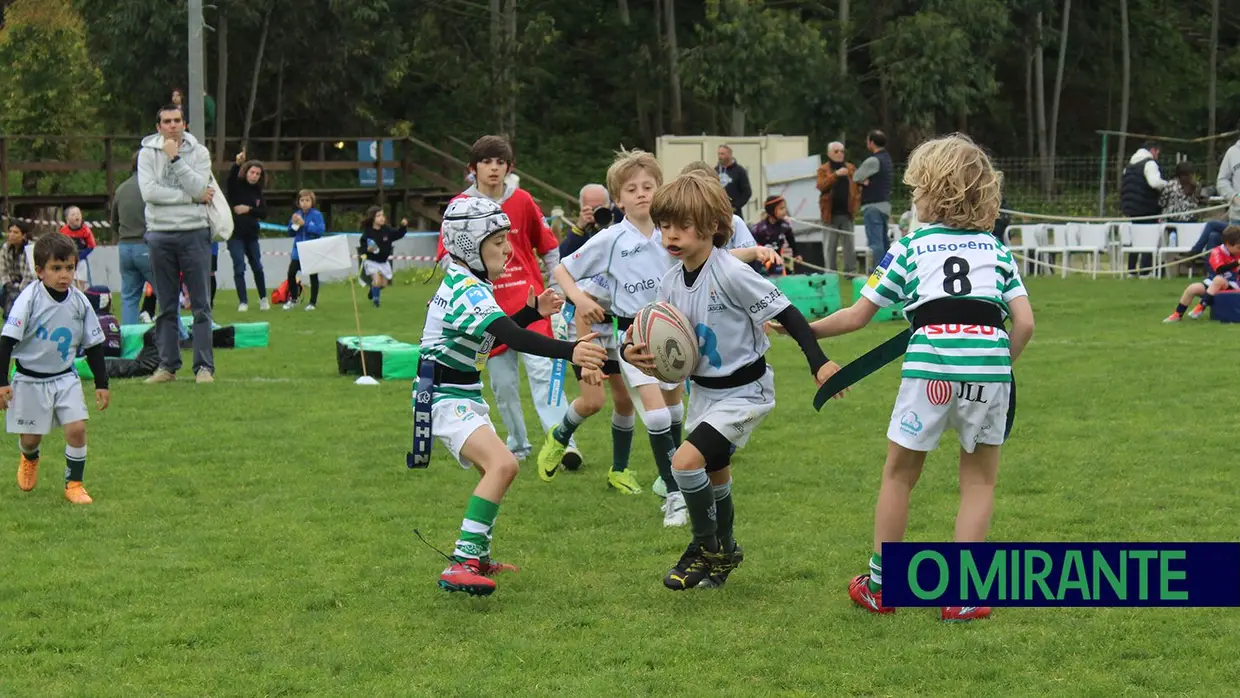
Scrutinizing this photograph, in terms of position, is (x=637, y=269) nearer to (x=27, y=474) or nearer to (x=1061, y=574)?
(x=1061, y=574)

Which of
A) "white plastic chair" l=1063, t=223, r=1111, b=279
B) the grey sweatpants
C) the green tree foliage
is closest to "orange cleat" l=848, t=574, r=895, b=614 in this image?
the grey sweatpants

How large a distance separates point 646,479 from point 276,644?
3572 millimetres

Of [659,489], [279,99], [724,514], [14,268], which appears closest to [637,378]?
[659,489]

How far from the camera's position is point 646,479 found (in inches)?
359

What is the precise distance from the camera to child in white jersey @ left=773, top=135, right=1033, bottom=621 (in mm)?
5867

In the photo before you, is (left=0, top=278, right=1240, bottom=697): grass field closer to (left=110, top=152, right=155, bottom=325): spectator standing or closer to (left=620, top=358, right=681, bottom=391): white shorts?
(left=620, top=358, right=681, bottom=391): white shorts

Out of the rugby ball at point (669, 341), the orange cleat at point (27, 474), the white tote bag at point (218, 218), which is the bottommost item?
the orange cleat at point (27, 474)

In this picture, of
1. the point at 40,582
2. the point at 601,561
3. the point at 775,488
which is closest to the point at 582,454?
the point at 775,488

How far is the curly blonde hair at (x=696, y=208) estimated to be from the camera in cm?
620

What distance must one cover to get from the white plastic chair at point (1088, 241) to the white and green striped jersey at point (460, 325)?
20.2 metres

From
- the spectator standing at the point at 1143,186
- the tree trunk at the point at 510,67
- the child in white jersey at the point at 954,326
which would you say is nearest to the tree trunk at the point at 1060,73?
the tree trunk at the point at 510,67

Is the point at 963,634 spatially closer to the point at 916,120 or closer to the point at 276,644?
the point at 276,644

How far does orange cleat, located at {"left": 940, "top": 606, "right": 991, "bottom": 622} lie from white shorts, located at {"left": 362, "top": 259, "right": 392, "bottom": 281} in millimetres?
17812

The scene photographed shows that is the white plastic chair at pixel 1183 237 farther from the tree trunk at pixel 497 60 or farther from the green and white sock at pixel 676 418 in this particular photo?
the tree trunk at pixel 497 60
